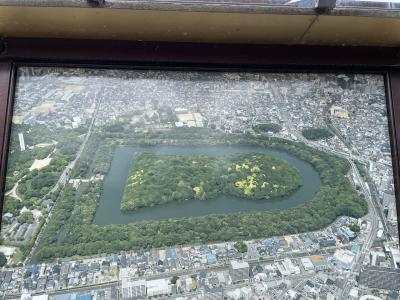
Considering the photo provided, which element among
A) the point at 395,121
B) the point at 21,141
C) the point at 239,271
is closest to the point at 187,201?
the point at 239,271

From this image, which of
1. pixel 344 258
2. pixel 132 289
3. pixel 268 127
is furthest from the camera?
pixel 268 127

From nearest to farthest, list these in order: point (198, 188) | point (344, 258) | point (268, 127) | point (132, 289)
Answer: point (132, 289) → point (344, 258) → point (198, 188) → point (268, 127)

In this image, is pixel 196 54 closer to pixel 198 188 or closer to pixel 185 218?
pixel 198 188

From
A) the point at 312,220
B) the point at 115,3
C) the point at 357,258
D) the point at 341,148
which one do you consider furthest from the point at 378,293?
the point at 115,3

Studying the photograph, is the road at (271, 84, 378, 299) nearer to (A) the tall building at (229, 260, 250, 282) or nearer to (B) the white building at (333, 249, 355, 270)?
(B) the white building at (333, 249, 355, 270)

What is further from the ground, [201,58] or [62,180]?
[201,58]

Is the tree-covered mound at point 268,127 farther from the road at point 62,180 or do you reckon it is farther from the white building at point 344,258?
the road at point 62,180

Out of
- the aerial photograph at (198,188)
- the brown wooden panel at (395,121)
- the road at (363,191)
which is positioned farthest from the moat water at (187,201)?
the brown wooden panel at (395,121)
